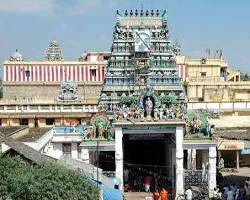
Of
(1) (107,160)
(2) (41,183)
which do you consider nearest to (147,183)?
(1) (107,160)

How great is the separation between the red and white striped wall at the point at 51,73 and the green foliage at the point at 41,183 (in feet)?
132

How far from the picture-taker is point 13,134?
29906 mm

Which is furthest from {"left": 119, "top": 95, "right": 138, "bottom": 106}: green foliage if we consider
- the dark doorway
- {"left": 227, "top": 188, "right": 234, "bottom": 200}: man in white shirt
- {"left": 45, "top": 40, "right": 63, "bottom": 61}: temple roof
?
{"left": 45, "top": 40, "right": 63, "bottom": 61}: temple roof

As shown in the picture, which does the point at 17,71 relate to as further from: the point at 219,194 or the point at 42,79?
the point at 219,194

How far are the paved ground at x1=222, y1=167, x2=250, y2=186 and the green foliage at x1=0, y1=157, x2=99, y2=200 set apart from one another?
47.5 ft

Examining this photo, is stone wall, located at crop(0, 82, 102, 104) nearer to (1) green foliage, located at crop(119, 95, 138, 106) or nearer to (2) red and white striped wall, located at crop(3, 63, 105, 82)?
(2) red and white striped wall, located at crop(3, 63, 105, 82)

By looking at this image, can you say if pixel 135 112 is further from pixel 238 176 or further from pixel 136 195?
pixel 238 176

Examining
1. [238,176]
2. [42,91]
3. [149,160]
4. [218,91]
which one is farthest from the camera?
[42,91]

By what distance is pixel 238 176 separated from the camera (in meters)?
32.3

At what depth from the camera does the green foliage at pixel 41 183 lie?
1459 cm

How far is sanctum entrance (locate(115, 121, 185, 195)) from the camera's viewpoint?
25.6 m

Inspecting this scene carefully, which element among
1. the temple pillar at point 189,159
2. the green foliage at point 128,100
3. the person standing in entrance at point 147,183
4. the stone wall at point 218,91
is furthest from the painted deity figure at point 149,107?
the stone wall at point 218,91

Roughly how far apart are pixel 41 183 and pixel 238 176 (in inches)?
767

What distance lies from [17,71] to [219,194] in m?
35.3
